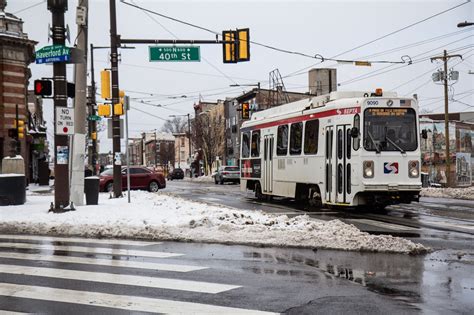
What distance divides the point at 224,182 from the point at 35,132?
16788 mm

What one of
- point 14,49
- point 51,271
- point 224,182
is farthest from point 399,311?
point 224,182

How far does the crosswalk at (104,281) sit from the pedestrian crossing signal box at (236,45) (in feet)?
38.2

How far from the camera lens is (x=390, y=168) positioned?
1538 centimetres

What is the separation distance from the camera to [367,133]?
50.6ft

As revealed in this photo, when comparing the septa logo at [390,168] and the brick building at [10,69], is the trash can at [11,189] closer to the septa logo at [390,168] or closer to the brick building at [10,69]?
the septa logo at [390,168]

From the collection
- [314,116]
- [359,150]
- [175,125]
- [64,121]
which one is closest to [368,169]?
[359,150]

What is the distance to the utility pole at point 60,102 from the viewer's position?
14.8 metres

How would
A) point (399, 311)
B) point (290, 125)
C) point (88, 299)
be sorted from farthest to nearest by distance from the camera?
point (290, 125) → point (88, 299) → point (399, 311)

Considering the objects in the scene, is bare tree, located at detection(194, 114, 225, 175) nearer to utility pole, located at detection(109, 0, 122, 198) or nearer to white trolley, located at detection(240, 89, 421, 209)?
utility pole, located at detection(109, 0, 122, 198)

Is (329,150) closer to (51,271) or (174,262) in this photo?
(174,262)

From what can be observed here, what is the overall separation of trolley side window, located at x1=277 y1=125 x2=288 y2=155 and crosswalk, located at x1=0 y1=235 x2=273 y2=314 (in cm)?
1020

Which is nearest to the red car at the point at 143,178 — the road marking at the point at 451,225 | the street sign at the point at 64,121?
the street sign at the point at 64,121

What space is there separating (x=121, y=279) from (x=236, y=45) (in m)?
14.5

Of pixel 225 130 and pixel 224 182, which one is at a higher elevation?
pixel 225 130
